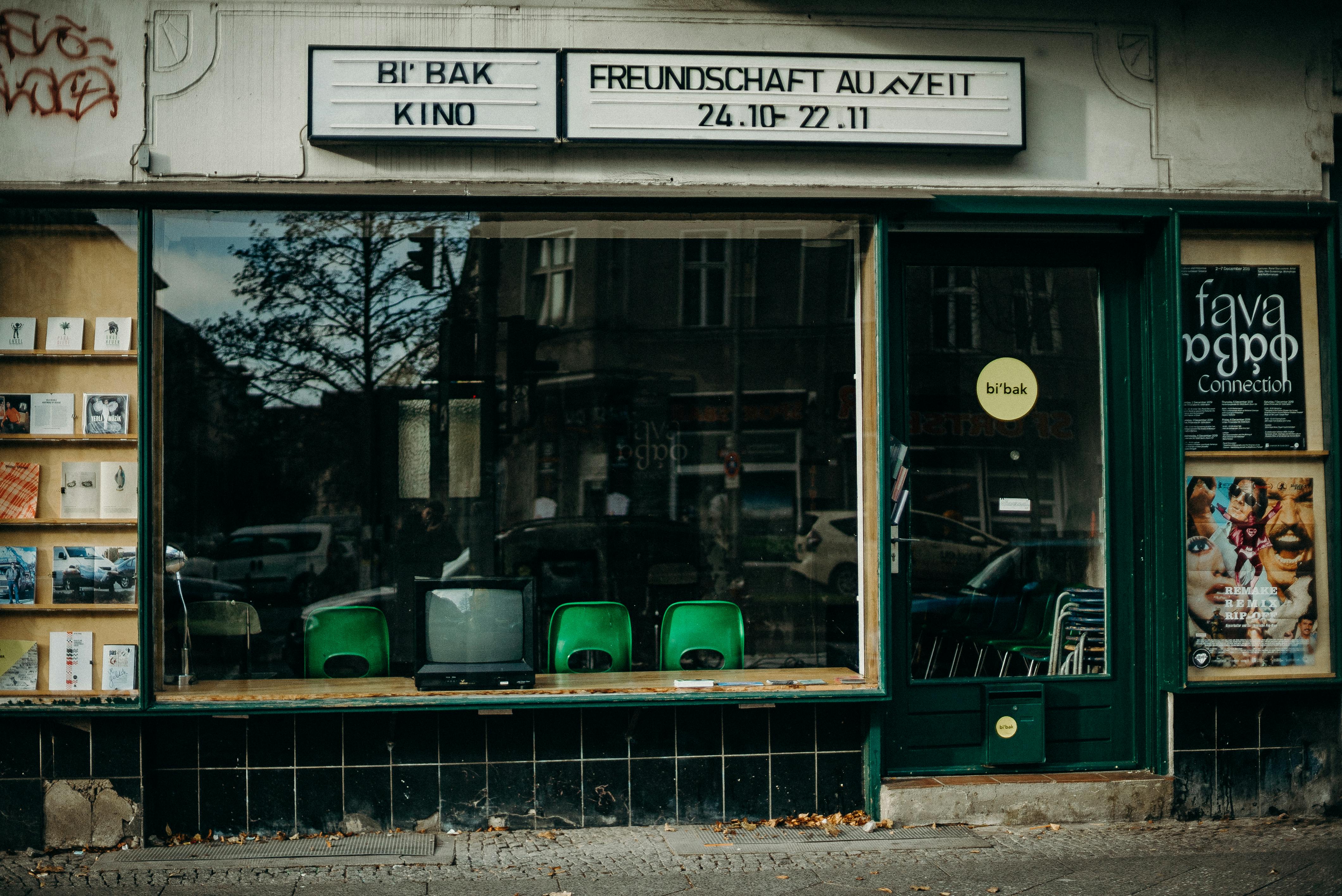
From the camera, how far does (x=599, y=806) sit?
19.0 feet

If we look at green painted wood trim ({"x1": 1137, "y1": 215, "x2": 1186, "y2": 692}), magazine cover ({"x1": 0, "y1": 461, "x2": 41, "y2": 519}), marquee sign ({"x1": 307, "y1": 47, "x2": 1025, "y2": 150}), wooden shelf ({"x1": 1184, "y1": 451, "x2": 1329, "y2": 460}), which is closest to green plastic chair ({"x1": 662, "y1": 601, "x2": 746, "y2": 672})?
green painted wood trim ({"x1": 1137, "y1": 215, "x2": 1186, "y2": 692})

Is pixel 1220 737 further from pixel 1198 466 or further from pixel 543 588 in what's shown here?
pixel 543 588

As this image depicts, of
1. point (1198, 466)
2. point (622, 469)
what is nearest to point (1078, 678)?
point (1198, 466)

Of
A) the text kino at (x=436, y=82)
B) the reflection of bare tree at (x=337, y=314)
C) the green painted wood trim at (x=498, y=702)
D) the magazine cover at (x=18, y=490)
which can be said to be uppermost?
the text kino at (x=436, y=82)

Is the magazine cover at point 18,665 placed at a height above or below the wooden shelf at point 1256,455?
below

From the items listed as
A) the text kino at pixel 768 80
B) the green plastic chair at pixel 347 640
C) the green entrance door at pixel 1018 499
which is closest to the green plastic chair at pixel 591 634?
the green plastic chair at pixel 347 640

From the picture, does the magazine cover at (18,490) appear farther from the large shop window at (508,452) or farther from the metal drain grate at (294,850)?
the metal drain grate at (294,850)

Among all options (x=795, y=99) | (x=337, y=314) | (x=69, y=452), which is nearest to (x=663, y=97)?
(x=795, y=99)

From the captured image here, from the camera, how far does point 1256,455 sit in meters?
6.03

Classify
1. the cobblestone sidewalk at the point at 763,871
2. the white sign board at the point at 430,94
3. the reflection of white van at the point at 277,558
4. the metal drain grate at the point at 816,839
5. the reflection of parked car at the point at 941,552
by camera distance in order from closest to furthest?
the cobblestone sidewalk at the point at 763,871 → the metal drain grate at the point at 816,839 → the white sign board at the point at 430,94 → the reflection of parked car at the point at 941,552 → the reflection of white van at the point at 277,558

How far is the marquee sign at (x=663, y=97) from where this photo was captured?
559 centimetres

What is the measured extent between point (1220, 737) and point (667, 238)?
13.8 ft

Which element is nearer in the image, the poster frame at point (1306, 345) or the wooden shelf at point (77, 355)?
the wooden shelf at point (77, 355)

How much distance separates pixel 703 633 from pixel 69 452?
3.66 metres
